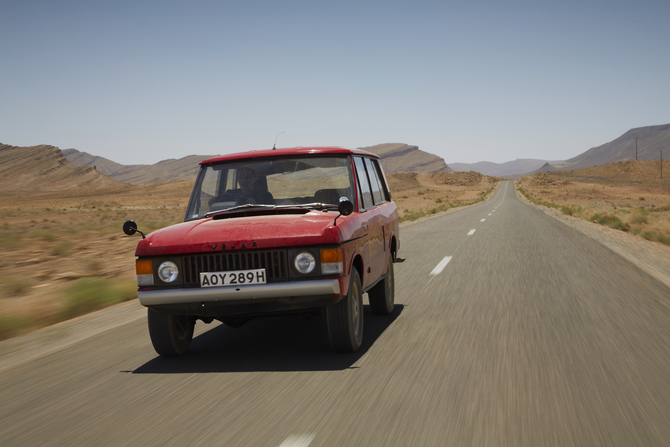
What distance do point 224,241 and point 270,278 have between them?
477 millimetres

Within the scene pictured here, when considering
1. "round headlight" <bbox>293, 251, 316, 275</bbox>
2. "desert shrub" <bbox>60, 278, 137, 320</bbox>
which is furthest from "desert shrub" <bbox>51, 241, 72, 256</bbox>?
"round headlight" <bbox>293, 251, 316, 275</bbox>

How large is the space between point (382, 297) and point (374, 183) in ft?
4.76

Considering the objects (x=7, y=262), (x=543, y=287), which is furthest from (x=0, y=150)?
(x=543, y=287)

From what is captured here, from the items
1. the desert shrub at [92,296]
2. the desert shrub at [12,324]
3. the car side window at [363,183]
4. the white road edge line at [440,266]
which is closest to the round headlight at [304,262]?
the car side window at [363,183]

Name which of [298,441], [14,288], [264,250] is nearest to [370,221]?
[264,250]

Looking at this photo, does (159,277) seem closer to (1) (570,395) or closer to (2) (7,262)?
(1) (570,395)

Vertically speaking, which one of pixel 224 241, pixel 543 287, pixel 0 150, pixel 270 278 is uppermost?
pixel 0 150

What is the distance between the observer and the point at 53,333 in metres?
6.52

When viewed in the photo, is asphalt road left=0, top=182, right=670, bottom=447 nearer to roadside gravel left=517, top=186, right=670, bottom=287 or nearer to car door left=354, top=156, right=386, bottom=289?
car door left=354, top=156, right=386, bottom=289

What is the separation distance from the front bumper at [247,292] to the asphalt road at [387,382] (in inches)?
24.5

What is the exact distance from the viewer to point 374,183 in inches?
272

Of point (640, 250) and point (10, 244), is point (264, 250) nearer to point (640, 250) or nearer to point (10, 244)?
point (640, 250)

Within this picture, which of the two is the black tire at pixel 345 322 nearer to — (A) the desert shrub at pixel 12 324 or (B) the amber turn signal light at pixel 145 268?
(B) the amber turn signal light at pixel 145 268

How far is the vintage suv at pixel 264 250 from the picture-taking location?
4438 millimetres
